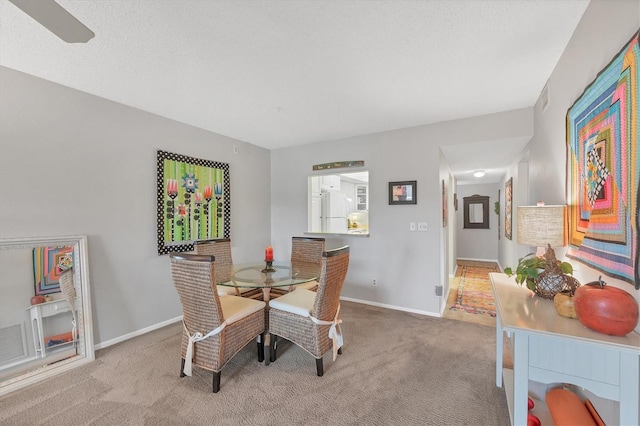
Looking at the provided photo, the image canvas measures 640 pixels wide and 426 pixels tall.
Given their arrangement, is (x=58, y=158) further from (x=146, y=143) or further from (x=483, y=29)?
(x=483, y=29)

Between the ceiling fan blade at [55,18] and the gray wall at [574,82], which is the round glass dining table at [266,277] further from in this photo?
the gray wall at [574,82]

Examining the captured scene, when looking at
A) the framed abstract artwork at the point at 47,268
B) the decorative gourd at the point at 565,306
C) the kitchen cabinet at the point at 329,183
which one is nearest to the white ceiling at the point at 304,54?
the framed abstract artwork at the point at 47,268

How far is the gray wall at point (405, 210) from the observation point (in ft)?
10.5

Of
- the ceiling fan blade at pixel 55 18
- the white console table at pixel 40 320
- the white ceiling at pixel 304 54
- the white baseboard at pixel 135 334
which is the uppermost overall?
the white ceiling at pixel 304 54

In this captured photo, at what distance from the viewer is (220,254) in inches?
125

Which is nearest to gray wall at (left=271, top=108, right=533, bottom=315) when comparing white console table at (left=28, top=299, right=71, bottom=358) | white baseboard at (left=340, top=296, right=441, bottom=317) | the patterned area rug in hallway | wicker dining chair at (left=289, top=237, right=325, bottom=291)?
white baseboard at (left=340, top=296, right=441, bottom=317)

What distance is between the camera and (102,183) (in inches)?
102

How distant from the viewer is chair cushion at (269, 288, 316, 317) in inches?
85.7

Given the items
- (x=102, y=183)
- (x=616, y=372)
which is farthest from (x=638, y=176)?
(x=102, y=183)

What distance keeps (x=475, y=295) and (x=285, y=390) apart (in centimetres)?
348

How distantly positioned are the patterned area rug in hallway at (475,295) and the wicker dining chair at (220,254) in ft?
9.62

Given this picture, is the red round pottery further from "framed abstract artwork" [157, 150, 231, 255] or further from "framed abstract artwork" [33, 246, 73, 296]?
"framed abstract artwork" [157, 150, 231, 255]

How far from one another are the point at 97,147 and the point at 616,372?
12.5 feet

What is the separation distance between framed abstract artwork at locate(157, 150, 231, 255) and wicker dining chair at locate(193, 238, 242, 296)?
0.30m
